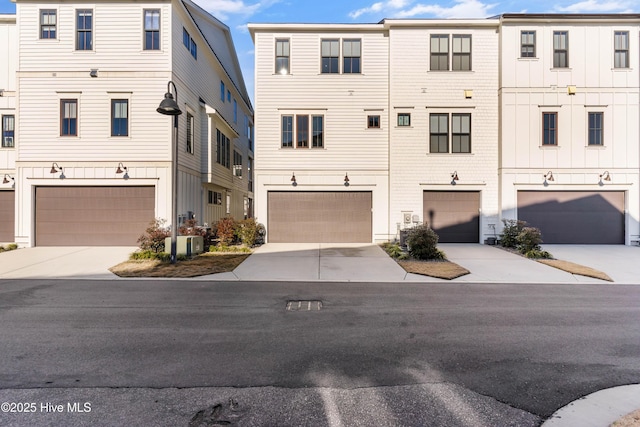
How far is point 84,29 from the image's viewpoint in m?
13.1

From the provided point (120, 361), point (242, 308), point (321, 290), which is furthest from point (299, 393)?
point (321, 290)

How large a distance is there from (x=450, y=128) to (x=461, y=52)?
3511mm

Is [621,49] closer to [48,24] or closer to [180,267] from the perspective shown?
[180,267]

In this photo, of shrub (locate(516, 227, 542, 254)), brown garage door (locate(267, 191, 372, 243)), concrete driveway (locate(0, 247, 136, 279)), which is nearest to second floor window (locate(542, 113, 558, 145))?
shrub (locate(516, 227, 542, 254))

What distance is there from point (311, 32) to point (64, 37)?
10.1 metres

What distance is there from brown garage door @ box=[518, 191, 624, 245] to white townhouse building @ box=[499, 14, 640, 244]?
0.05 m

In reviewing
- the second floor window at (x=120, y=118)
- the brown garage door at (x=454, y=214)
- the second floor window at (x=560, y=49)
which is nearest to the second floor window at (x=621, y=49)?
the second floor window at (x=560, y=49)

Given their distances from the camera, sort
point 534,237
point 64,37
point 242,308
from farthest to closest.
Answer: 1. point 64,37
2. point 534,237
3. point 242,308

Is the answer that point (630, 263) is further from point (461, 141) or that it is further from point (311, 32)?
point (311, 32)

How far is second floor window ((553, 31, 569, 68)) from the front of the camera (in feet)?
47.3

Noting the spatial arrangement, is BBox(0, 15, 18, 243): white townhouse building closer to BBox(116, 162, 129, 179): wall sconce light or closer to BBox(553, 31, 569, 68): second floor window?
BBox(116, 162, 129, 179): wall sconce light

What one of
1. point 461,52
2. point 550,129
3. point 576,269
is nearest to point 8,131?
point 461,52

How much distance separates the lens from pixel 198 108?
53.2 feet

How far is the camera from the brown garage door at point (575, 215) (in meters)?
14.5
